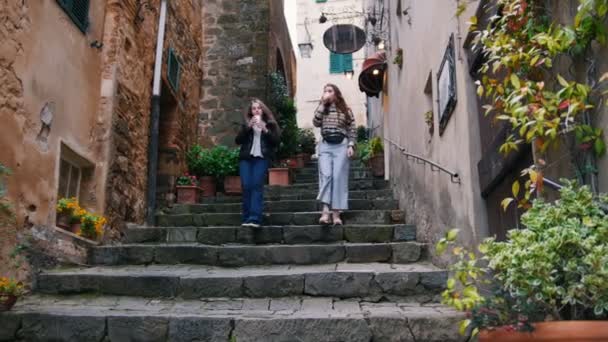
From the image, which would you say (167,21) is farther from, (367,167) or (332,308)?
(332,308)

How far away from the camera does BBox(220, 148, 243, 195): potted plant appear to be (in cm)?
815

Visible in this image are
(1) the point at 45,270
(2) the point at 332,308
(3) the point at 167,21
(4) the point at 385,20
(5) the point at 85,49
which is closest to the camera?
(2) the point at 332,308

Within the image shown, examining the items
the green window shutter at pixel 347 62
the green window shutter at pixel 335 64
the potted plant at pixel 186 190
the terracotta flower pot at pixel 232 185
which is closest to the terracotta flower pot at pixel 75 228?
the potted plant at pixel 186 190

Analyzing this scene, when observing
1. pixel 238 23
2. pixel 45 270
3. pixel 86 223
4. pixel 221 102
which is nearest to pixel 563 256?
pixel 45 270

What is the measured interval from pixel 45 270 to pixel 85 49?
2017 millimetres

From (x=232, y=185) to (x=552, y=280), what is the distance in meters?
6.71

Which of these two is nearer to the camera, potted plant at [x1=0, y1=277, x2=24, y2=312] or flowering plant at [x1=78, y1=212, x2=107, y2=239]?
potted plant at [x1=0, y1=277, x2=24, y2=312]

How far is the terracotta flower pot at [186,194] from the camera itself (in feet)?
24.3

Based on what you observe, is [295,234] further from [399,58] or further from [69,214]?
[399,58]

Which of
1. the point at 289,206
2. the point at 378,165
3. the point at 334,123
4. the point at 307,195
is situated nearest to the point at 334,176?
the point at 334,123

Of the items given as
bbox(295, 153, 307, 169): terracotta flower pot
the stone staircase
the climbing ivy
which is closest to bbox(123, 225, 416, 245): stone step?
the stone staircase

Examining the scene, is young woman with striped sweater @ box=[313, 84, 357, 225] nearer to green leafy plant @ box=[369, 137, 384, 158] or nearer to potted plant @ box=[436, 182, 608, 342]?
green leafy plant @ box=[369, 137, 384, 158]

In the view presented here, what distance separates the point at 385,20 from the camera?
8.94m

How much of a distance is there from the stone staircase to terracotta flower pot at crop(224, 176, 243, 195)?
2251 millimetres
